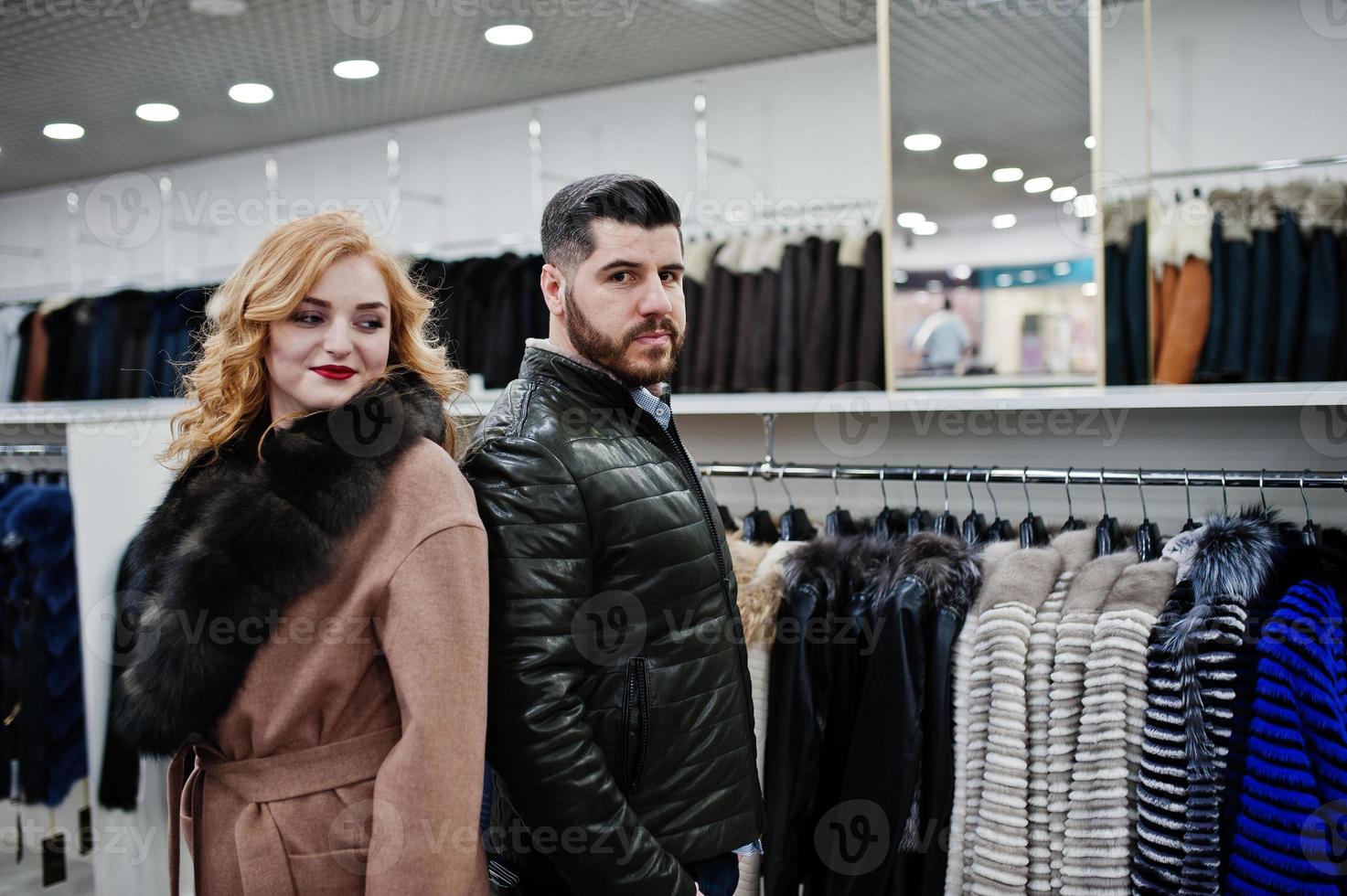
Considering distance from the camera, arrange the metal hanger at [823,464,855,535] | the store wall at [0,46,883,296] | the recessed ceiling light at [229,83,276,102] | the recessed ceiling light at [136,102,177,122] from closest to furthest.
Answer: the metal hanger at [823,464,855,535]
the store wall at [0,46,883,296]
the recessed ceiling light at [229,83,276,102]
the recessed ceiling light at [136,102,177,122]

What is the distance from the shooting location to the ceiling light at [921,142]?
310cm

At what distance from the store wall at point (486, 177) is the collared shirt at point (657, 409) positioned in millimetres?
2055

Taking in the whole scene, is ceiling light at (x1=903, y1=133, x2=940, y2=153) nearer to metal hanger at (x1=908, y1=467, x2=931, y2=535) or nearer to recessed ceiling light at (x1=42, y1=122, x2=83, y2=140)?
metal hanger at (x1=908, y1=467, x2=931, y2=535)

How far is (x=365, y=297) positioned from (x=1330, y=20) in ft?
10.6

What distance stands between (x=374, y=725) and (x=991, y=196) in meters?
2.46

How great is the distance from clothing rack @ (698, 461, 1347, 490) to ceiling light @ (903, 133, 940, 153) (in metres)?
1.05

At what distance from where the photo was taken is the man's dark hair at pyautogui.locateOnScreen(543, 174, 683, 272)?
1.58m

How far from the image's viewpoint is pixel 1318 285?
285cm

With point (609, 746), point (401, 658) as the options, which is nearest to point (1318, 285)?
point (609, 746)

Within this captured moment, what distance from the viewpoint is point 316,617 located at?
1.43m
